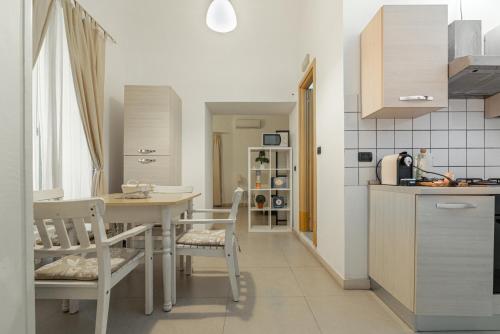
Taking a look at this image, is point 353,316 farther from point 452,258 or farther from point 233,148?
point 233,148

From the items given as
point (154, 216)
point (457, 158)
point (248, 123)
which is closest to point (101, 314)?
point (154, 216)

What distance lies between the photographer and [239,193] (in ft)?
6.76

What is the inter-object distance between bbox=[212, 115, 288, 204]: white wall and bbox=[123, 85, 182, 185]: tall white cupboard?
13.6ft

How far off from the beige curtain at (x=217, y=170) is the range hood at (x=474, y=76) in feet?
19.2

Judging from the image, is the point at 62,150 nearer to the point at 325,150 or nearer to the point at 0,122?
the point at 0,122

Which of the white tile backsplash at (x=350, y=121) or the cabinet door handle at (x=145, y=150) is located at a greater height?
the white tile backsplash at (x=350, y=121)

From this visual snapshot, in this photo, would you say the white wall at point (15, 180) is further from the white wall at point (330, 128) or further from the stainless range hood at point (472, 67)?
the stainless range hood at point (472, 67)

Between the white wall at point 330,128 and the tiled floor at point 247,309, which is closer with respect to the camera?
the tiled floor at point 247,309

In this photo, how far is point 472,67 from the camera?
1.62m

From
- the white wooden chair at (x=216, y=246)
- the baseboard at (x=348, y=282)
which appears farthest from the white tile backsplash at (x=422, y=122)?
the white wooden chair at (x=216, y=246)

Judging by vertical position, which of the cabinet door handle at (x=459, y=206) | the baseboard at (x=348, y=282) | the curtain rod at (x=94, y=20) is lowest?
the baseboard at (x=348, y=282)

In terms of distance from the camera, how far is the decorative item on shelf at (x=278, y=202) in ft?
15.0

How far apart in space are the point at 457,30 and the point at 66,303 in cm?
328

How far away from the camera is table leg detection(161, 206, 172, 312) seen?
1788 millimetres
